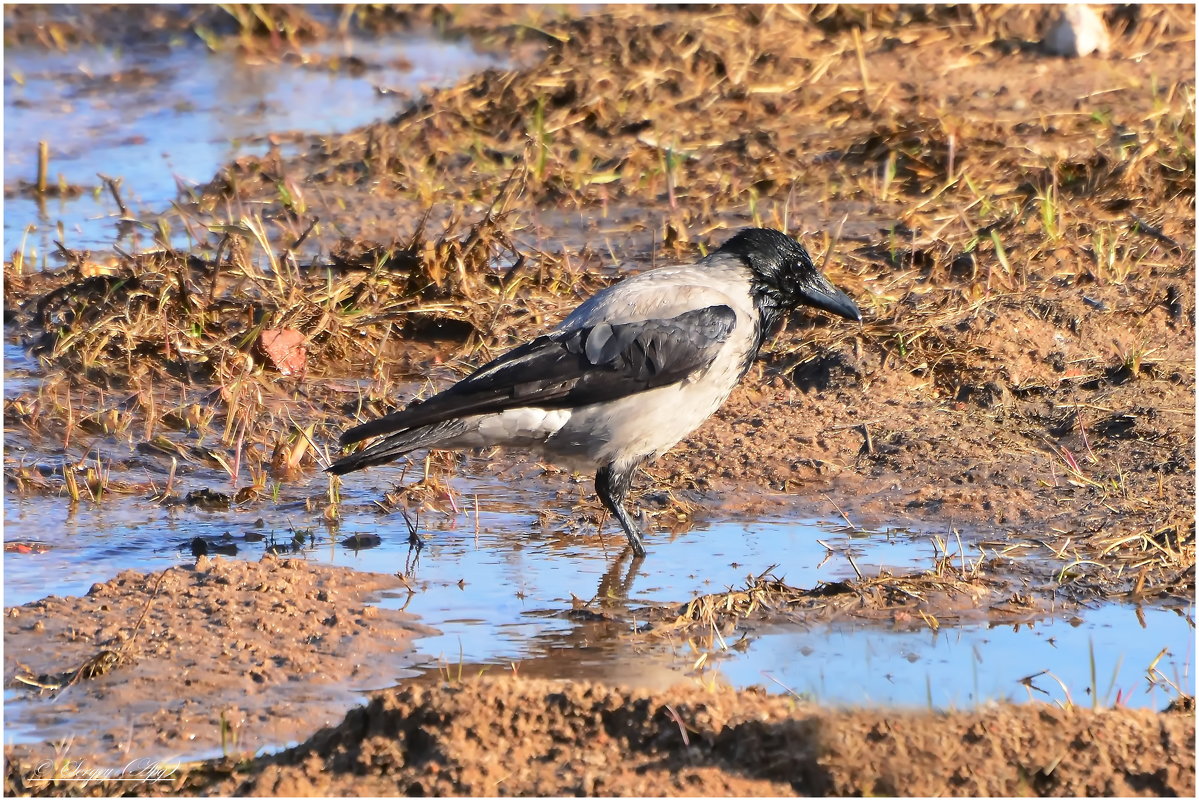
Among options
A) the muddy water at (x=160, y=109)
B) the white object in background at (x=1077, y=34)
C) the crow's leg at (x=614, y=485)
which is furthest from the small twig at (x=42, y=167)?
the white object in background at (x=1077, y=34)

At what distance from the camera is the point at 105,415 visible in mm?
6766

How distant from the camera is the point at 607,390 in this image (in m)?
5.75

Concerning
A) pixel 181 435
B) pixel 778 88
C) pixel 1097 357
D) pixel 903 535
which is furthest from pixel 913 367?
pixel 778 88

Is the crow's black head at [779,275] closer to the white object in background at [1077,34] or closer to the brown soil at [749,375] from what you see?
the brown soil at [749,375]

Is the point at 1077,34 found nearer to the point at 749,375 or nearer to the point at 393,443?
the point at 749,375

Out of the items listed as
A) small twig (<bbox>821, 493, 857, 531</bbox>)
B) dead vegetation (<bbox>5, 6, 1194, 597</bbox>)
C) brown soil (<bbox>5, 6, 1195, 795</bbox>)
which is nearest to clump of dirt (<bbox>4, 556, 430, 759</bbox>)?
brown soil (<bbox>5, 6, 1195, 795</bbox>)

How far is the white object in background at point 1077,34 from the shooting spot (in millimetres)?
10523

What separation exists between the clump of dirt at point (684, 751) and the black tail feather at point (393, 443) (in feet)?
5.92

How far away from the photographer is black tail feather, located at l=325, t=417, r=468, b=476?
5523mm

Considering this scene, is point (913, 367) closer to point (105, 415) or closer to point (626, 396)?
point (626, 396)

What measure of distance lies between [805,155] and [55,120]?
5.57m

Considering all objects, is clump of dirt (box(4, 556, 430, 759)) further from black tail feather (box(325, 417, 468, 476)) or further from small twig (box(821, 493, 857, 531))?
small twig (box(821, 493, 857, 531))

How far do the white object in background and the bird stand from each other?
542 cm

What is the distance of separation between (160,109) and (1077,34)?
20.4 feet
